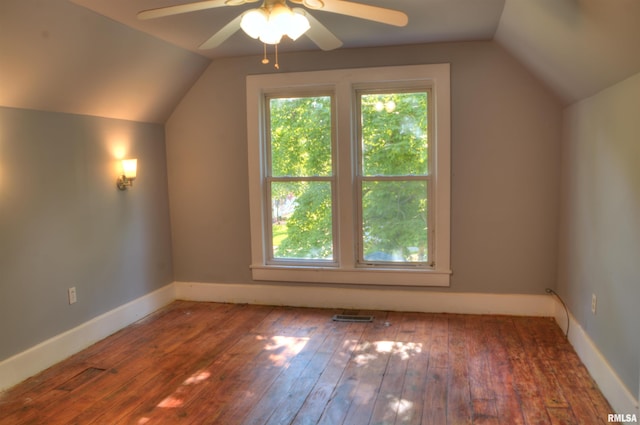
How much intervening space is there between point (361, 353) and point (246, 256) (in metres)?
1.65

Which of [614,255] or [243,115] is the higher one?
[243,115]

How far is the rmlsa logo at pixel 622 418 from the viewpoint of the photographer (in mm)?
2212

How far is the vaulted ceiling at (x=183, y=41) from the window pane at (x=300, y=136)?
1.69 ft

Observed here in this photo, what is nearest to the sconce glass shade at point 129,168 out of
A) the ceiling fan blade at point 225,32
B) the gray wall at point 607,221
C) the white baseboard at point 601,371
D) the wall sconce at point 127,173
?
the wall sconce at point 127,173

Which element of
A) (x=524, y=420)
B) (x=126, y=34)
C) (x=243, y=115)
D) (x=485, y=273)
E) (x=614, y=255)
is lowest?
(x=524, y=420)

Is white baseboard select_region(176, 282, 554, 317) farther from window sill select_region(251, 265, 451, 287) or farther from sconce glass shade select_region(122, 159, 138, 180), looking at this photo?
sconce glass shade select_region(122, 159, 138, 180)

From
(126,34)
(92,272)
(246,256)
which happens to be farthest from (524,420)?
(126,34)

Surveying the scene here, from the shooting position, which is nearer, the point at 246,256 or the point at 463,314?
the point at 463,314

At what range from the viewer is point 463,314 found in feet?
13.3

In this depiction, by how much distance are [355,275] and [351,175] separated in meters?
0.90

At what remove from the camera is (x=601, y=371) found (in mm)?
2689

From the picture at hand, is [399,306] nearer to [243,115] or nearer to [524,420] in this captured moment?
[524,420]

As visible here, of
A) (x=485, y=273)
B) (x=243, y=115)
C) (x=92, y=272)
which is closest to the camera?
(x=92, y=272)

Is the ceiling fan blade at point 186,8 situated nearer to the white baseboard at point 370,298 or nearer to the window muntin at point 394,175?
the window muntin at point 394,175
